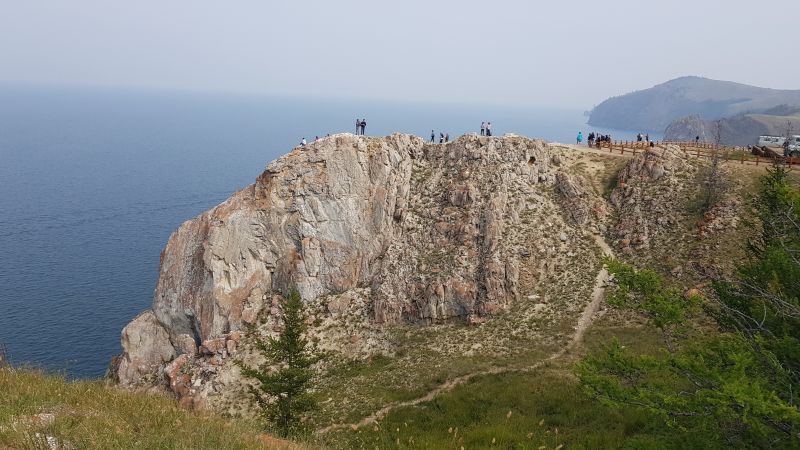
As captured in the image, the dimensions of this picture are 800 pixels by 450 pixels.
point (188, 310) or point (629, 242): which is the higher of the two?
point (629, 242)

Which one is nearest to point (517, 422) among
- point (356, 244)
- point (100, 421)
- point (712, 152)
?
point (100, 421)

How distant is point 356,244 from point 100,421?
43.7 metres

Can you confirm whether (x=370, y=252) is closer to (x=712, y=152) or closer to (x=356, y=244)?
(x=356, y=244)

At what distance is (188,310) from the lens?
54.5 metres

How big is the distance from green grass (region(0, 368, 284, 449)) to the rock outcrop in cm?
3296

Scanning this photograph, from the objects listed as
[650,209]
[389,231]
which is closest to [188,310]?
[389,231]

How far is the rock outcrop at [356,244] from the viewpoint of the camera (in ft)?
165

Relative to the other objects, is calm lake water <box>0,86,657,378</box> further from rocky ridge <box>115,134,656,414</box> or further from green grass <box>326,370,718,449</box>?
green grass <box>326,370,718,449</box>

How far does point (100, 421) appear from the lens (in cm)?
1291

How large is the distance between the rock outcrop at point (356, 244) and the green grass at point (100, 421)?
3296 cm

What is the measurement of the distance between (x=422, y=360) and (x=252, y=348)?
1941 centimetres

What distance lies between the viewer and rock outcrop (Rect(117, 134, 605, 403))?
50250mm

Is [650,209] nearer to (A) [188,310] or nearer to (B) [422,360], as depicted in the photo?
(B) [422,360]

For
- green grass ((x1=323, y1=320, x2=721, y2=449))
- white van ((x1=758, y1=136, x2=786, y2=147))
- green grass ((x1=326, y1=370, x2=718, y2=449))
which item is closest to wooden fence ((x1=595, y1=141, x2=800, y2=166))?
white van ((x1=758, y1=136, x2=786, y2=147))
